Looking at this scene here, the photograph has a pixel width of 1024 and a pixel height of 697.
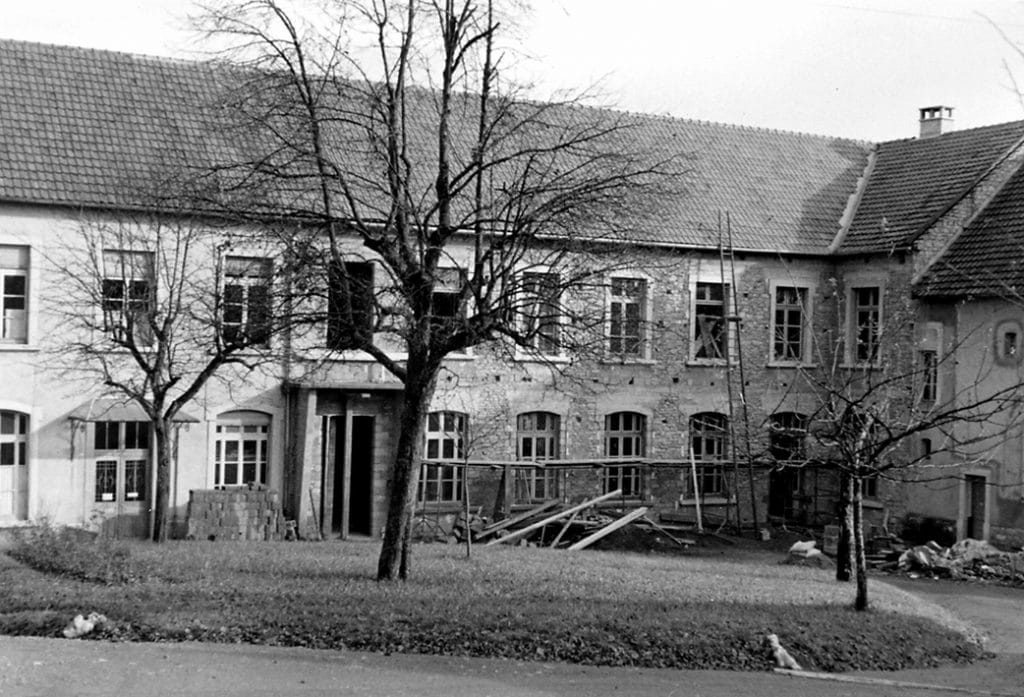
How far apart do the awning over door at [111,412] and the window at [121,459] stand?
44 cm

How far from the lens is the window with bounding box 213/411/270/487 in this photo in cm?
2739

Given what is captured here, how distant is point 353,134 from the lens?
27.9m

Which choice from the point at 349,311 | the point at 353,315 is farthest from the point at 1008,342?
the point at 349,311

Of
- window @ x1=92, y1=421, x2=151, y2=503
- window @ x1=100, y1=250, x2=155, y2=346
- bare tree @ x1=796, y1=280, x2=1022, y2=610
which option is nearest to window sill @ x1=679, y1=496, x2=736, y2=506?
bare tree @ x1=796, y1=280, x2=1022, y2=610

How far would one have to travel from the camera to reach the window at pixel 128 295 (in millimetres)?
23719

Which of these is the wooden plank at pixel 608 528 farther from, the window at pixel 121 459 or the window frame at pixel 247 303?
the window at pixel 121 459

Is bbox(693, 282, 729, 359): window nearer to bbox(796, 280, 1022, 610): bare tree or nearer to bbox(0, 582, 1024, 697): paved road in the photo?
bbox(796, 280, 1022, 610): bare tree

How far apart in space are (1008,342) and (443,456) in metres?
12.5

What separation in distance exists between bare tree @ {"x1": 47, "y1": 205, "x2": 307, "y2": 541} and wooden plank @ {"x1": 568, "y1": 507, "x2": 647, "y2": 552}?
7.63 m

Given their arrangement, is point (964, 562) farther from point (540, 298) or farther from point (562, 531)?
point (540, 298)

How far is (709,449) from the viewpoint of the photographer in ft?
109

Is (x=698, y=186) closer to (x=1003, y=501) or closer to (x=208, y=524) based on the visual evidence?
(x=1003, y=501)

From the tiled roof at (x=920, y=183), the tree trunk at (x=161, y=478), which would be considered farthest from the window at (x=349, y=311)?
the tiled roof at (x=920, y=183)

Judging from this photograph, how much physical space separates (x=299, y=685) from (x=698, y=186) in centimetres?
2227
